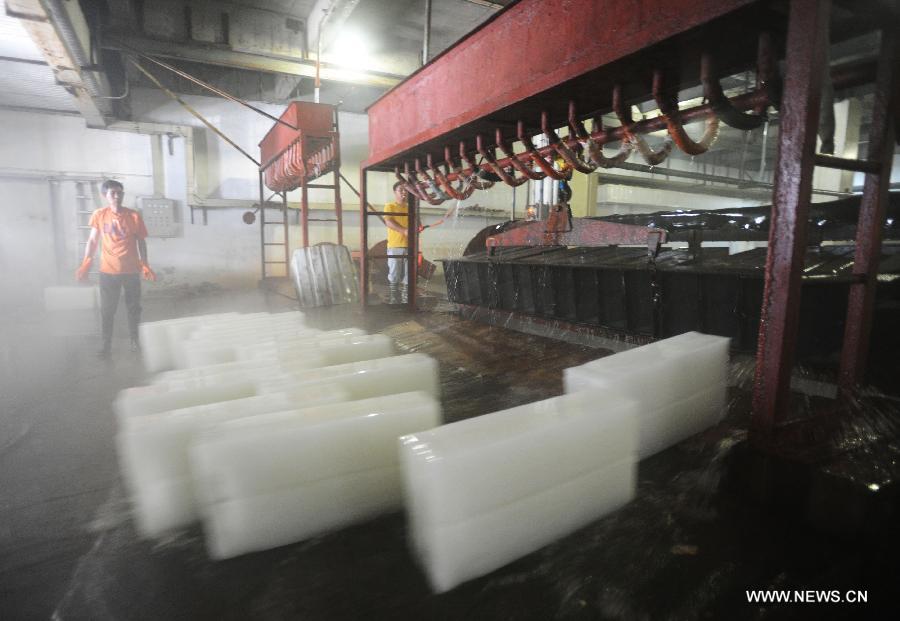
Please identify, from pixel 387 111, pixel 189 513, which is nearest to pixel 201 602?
pixel 189 513

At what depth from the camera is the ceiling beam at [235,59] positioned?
6582 millimetres

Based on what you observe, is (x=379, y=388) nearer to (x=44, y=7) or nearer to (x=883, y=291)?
(x=883, y=291)

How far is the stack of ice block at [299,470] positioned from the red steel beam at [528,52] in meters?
1.68

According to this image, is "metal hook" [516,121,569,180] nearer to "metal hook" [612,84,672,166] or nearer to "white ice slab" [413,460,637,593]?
"metal hook" [612,84,672,166]

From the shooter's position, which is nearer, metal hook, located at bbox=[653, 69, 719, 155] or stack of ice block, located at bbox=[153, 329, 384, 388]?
stack of ice block, located at bbox=[153, 329, 384, 388]

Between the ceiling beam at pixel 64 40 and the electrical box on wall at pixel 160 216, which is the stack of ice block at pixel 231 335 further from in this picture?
the electrical box on wall at pixel 160 216

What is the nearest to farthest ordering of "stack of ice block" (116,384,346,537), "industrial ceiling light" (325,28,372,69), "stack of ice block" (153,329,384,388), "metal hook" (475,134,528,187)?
"stack of ice block" (116,384,346,537), "stack of ice block" (153,329,384,388), "metal hook" (475,134,528,187), "industrial ceiling light" (325,28,372,69)

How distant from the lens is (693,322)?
3.11 m

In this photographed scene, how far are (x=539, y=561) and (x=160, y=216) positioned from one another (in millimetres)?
10405

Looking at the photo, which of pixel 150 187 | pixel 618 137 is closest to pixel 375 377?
pixel 618 137

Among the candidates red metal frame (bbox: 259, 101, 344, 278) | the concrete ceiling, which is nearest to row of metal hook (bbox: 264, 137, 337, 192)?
red metal frame (bbox: 259, 101, 344, 278)

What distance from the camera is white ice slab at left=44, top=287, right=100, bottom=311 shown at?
5.51 meters

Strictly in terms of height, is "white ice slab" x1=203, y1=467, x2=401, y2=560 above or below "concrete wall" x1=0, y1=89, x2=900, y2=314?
below

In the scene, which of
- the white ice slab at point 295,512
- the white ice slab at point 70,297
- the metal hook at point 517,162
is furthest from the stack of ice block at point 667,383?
the white ice slab at point 70,297
